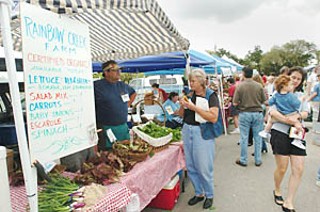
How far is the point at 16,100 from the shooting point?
1.26m

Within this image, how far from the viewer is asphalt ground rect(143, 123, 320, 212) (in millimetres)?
3275

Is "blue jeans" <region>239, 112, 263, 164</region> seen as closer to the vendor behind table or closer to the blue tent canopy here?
the blue tent canopy

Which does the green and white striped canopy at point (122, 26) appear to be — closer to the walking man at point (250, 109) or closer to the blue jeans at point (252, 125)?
the walking man at point (250, 109)

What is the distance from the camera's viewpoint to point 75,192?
1760 millimetres

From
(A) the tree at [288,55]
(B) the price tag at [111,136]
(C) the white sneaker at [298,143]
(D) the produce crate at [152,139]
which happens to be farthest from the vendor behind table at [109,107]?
(A) the tree at [288,55]

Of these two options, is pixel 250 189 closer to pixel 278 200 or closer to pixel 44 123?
pixel 278 200

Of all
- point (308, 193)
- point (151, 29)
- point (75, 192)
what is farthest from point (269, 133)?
point (75, 192)

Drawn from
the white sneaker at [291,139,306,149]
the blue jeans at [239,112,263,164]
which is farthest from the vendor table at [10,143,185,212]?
the blue jeans at [239,112,263,164]

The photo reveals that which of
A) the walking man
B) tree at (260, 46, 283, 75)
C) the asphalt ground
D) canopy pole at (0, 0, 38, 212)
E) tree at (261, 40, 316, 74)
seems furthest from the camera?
tree at (260, 46, 283, 75)

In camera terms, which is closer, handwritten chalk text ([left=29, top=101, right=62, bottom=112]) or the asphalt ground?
handwritten chalk text ([left=29, top=101, right=62, bottom=112])

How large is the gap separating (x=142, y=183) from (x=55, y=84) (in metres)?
1.29

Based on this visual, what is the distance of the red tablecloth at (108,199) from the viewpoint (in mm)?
1670

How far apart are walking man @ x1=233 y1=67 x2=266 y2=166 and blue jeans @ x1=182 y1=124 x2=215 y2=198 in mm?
1873

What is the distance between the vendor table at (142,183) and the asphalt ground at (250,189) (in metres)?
0.67
